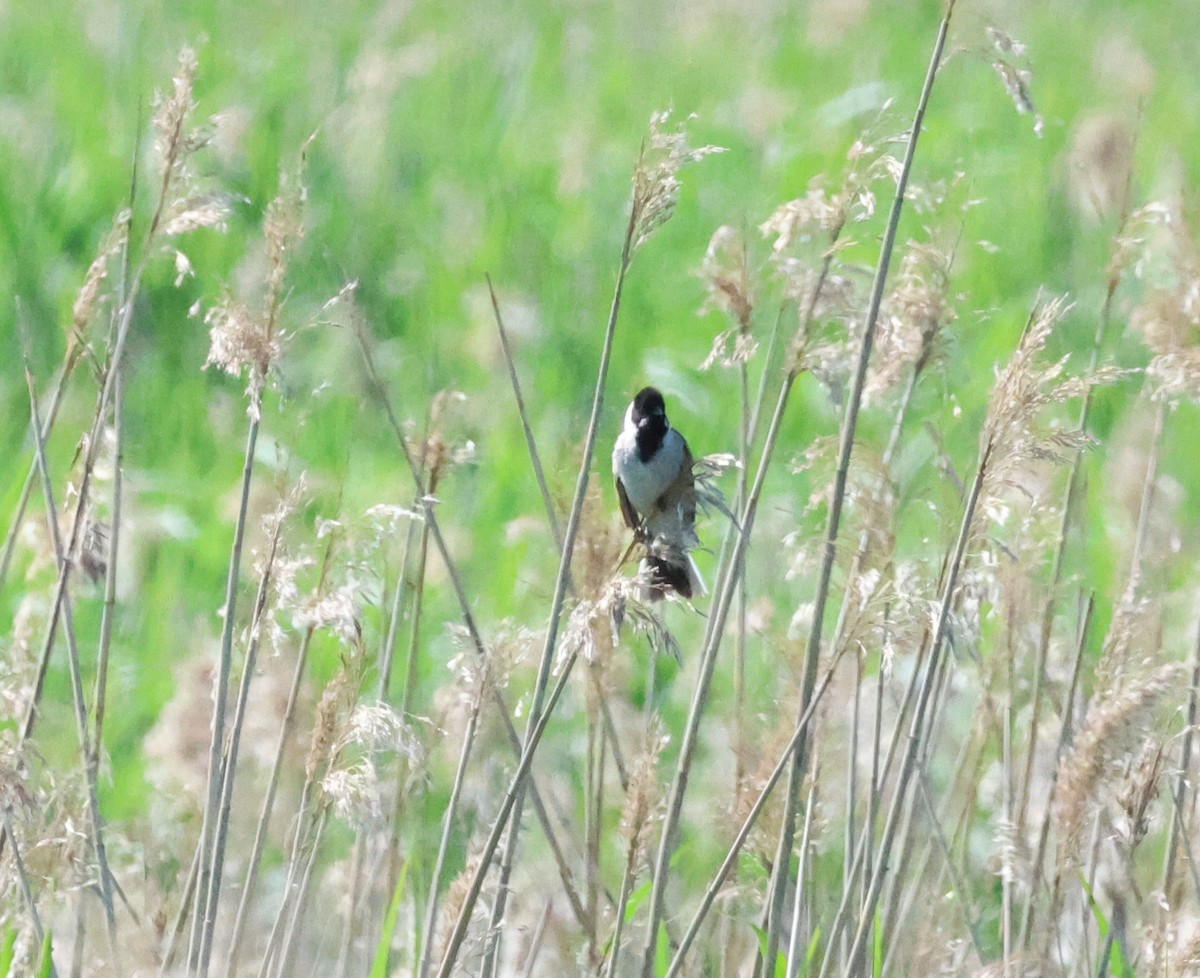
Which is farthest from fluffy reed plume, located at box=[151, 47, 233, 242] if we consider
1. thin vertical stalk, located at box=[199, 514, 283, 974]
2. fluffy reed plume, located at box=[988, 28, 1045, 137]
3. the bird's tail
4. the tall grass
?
fluffy reed plume, located at box=[988, 28, 1045, 137]

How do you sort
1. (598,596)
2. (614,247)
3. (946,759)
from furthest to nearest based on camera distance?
(614,247) < (946,759) < (598,596)

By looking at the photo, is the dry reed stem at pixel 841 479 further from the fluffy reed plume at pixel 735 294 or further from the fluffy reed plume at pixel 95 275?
the fluffy reed plume at pixel 95 275

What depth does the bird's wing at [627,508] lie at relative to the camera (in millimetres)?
3184

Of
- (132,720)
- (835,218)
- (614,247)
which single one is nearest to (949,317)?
(835,218)

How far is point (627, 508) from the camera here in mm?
3279

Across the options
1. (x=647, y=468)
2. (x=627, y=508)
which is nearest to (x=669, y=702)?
(x=627, y=508)

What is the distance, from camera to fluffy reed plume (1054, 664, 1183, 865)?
2.02 m

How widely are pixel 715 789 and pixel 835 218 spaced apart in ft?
5.68

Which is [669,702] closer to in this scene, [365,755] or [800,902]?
[800,902]

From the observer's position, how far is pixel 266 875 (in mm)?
3277

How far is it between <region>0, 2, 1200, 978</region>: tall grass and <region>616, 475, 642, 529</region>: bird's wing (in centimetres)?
26

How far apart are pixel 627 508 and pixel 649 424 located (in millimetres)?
253

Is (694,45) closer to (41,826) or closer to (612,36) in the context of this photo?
(612,36)

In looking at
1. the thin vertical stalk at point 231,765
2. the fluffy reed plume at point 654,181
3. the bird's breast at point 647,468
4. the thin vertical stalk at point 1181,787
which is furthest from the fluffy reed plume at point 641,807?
the bird's breast at point 647,468
